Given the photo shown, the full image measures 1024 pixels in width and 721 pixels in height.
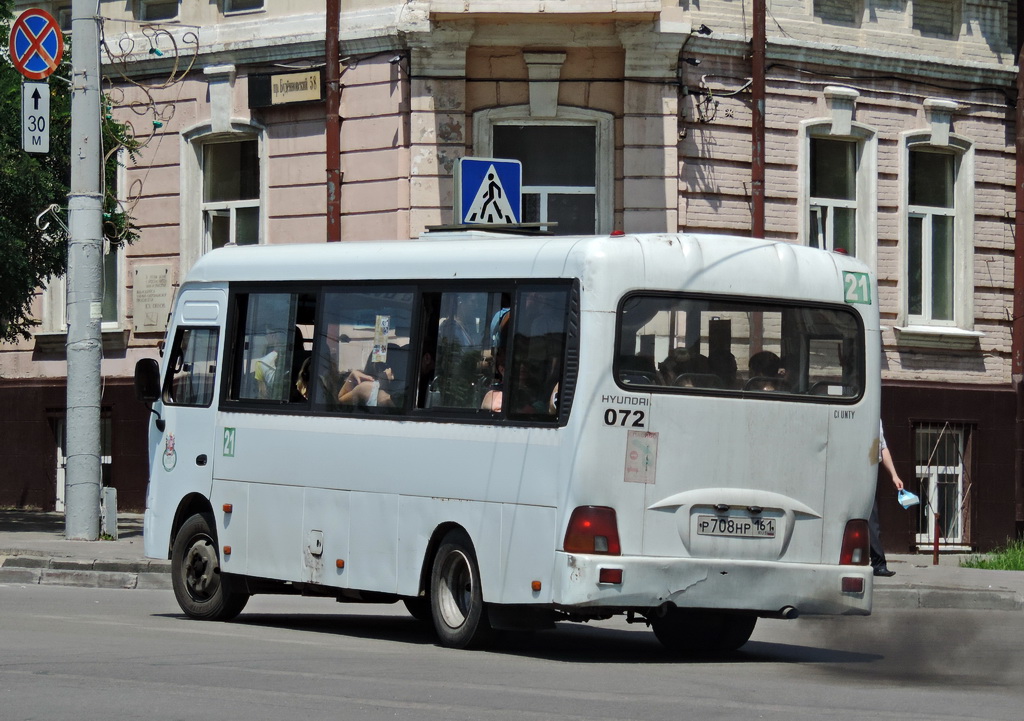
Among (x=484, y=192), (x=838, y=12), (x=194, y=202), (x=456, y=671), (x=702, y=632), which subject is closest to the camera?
(x=456, y=671)

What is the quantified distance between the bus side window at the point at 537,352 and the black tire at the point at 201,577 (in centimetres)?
329

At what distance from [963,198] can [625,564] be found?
45.1 feet

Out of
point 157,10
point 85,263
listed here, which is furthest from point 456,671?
point 157,10

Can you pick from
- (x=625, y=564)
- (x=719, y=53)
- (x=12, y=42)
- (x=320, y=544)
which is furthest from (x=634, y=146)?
(x=625, y=564)

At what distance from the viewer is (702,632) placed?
478 inches

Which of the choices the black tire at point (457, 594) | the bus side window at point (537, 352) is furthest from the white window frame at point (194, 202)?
the bus side window at point (537, 352)

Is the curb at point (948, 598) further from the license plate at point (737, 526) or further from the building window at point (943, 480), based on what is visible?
the building window at point (943, 480)

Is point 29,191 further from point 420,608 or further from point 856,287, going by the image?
point 856,287

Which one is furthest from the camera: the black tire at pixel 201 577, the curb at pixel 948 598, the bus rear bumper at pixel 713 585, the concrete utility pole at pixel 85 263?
the concrete utility pole at pixel 85 263

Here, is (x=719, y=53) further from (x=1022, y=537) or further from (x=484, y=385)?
(x=484, y=385)

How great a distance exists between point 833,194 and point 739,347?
37.8 ft

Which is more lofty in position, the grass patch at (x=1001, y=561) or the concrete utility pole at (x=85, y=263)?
the concrete utility pole at (x=85, y=263)

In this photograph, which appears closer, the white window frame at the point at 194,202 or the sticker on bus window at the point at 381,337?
the sticker on bus window at the point at 381,337

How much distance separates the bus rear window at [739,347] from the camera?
431 inches
